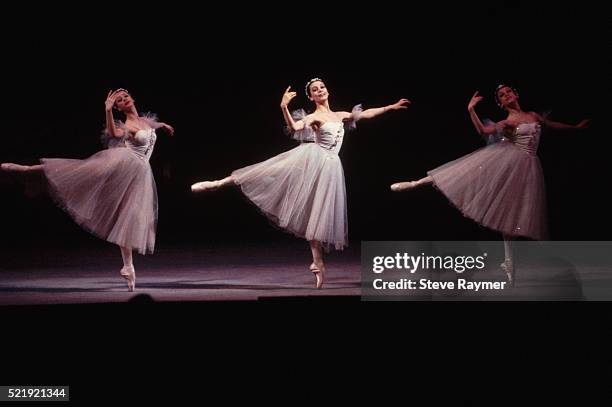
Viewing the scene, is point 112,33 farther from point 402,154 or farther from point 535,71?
point 535,71

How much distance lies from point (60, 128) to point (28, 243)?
1.30 m

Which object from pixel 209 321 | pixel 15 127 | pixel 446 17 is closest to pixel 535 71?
pixel 446 17

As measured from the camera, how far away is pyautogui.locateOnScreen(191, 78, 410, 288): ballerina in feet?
20.0

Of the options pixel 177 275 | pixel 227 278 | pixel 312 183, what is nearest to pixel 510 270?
pixel 312 183

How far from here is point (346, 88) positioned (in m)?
7.32

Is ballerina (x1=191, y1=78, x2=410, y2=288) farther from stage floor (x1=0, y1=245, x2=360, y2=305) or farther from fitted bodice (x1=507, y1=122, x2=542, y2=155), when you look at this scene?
fitted bodice (x1=507, y1=122, x2=542, y2=155)

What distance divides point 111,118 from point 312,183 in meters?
1.28

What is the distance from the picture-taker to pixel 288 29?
688cm

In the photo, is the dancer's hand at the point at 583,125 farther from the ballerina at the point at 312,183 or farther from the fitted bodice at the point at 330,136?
the fitted bodice at the point at 330,136

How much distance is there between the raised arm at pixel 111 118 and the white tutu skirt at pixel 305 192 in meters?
0.77

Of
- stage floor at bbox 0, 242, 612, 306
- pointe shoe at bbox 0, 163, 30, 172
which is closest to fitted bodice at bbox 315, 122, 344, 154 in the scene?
stage floor at bbox 0, 242, 612, 306

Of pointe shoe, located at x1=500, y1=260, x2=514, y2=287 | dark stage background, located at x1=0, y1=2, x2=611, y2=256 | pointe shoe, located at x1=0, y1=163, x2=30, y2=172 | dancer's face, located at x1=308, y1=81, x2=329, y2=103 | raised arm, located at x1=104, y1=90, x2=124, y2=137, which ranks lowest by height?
pointe shoe, located at x1=500, y1=260, x2=514, y2=287

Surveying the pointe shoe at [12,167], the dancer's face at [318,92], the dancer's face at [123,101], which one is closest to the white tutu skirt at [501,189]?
the dancer's face at [318,92]

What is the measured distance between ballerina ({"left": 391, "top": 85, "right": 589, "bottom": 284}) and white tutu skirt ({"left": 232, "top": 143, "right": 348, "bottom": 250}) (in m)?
0.44
